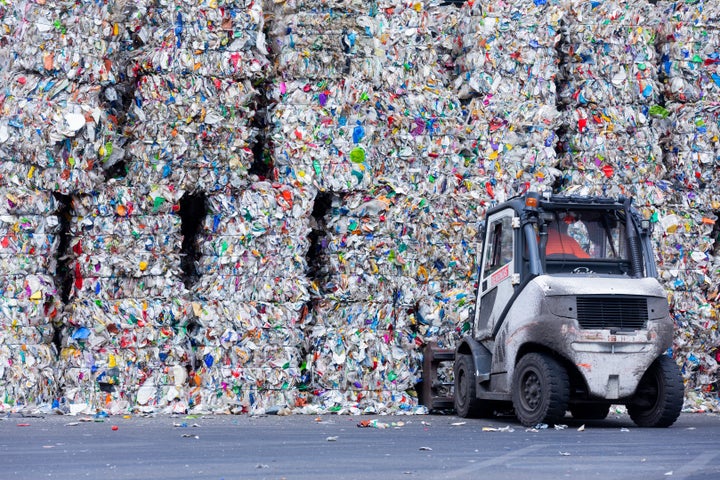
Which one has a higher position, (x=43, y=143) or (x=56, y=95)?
(x=56, y=95)

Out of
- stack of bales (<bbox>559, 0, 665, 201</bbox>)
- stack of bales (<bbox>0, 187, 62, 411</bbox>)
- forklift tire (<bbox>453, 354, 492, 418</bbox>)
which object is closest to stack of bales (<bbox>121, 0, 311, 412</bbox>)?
stack of bales (<bbox>0, 187, 62, 411</bbox>)

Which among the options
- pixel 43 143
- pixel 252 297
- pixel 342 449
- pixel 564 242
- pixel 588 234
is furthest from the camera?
pixel 252 297

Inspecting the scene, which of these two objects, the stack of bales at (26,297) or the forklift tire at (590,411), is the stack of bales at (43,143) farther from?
the forklift tire at (590,411)

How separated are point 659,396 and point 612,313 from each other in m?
0.93

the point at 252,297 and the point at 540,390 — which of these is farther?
the point at 252,297

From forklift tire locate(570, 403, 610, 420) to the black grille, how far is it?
1.41 meters

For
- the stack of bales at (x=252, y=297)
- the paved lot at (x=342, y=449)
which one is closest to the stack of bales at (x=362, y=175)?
the stack of bales at (x=252, y=297)

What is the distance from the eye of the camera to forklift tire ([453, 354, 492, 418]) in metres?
11.9

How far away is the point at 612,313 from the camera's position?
10.7 m

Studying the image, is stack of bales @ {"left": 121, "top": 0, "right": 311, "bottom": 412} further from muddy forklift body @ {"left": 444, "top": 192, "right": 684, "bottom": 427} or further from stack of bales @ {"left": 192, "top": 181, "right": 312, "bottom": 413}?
muddy forklift body @ {"left": 444, "top": 192, "right": 684, "bottom": 427}

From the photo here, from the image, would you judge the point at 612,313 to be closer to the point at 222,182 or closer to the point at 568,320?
the point at 568,320

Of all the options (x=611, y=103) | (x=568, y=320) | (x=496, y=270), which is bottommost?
(x=568, y=320)

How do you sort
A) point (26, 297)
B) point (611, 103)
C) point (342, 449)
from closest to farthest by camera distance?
point (342, 449) < point (26, 297) < point (611, 103)

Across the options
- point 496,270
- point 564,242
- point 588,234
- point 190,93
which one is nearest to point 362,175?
point 496,270
